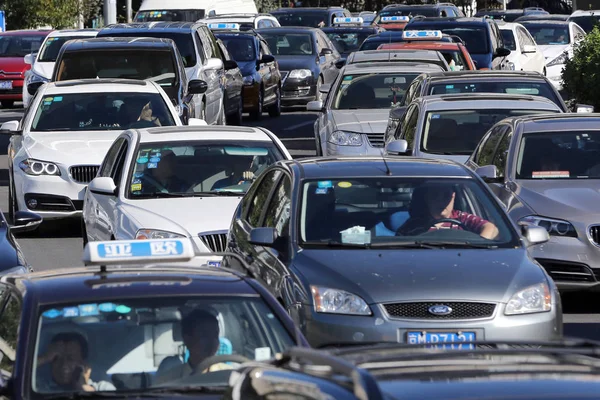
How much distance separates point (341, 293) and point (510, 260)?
1.09 metres

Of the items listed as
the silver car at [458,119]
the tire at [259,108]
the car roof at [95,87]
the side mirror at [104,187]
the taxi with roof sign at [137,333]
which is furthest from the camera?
the tire at [259,108]

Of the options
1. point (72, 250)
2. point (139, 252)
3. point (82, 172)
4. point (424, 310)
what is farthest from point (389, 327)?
point (82, 172)

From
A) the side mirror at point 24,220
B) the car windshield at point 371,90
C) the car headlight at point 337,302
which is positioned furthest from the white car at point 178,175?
the car windshield at point 371,90

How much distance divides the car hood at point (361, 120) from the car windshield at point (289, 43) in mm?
12227

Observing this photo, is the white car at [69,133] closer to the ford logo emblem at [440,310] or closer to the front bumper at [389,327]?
the front bumper at [389,327]

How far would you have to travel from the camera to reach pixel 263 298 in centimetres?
575

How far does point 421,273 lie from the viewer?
25.6 ft

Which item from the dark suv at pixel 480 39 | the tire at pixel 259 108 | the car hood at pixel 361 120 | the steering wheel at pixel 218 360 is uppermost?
the steering wheel at pixel 218 360

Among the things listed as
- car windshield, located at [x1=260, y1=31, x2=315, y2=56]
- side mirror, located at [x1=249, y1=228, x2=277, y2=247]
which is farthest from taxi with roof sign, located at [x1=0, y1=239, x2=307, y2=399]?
car windshield, located at [x1=260, y1=31, x2=315, y2=56]

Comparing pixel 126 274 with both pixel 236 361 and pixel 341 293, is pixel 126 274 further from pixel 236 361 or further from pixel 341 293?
pixel 341 293

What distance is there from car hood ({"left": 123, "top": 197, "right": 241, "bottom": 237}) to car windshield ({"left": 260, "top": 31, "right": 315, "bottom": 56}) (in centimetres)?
1976

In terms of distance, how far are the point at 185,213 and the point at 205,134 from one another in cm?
123

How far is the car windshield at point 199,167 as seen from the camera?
441 inches

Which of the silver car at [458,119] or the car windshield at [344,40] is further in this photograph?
the car windshield at [344,40]
